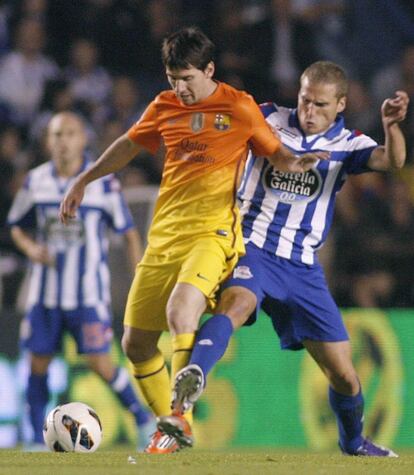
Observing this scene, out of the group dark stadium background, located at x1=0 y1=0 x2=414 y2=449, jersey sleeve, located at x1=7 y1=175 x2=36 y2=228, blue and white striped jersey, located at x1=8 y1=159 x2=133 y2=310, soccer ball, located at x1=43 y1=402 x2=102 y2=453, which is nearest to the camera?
soccer ball, located at x1=43 y1=402 x2=102 y2=453

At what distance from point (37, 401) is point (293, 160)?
342 cm

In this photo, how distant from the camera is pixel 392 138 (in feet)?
22.0

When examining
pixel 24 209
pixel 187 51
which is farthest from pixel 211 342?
pixel 24 209

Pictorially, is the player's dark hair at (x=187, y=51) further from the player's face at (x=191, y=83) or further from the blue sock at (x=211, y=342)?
the blue sock at (x=211, y=342)

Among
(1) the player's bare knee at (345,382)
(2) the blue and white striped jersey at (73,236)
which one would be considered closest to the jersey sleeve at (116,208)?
(2) the blue and white striped jersey at (73,236)

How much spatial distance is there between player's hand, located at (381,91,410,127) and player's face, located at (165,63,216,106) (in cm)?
86

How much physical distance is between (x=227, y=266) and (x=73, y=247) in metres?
3.11

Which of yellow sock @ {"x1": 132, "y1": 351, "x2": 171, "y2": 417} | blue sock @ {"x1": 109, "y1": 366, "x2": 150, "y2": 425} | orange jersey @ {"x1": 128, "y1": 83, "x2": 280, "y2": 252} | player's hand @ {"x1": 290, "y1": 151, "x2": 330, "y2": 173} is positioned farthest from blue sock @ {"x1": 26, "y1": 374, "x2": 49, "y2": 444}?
player's hand @ {"x1": 290, "y1": 151, "x2": 330, "y2": 173}

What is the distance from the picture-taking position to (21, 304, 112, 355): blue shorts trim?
370 inches

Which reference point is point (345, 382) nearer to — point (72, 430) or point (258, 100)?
point (72, 430)

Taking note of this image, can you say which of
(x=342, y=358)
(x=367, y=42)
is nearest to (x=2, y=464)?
(x=342, y=358)

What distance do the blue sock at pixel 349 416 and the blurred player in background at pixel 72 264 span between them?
2426 millimetres

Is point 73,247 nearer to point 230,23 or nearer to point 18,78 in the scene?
point 18,78

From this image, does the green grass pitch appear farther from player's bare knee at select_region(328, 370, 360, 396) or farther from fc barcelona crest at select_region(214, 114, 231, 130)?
fc barcelona crest at select_region(214, 114, 231, 130)
